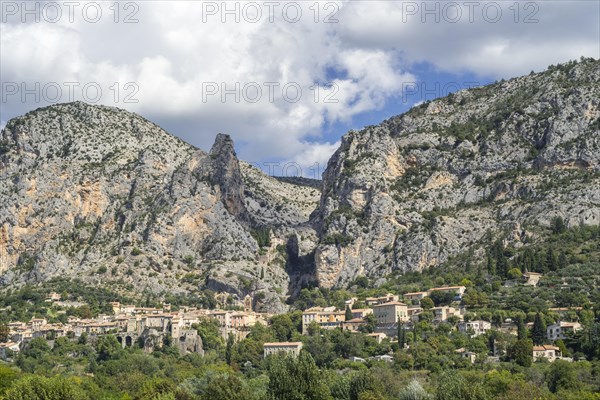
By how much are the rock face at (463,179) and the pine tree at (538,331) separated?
125 ft

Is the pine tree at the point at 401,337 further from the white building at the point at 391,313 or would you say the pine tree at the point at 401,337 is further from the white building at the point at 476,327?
the white building at the point at 391,313

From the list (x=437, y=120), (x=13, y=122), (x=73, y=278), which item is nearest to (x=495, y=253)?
(x=437, y=120)

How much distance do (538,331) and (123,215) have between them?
8648 centimetres

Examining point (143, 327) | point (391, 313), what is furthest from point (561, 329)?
point (143, 327)

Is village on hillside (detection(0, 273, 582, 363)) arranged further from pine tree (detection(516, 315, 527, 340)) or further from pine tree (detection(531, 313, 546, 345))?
pine tree (detection(516, 315, 527, 340))

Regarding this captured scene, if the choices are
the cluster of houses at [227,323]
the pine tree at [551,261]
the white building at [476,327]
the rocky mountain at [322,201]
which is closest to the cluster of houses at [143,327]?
the cluster of houses at [227,323]

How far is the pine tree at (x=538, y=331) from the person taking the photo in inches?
4505

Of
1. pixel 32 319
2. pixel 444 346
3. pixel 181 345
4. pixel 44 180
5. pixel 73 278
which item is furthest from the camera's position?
pixel 44 180

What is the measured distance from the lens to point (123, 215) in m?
178

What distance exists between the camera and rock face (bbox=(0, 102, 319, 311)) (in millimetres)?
166375

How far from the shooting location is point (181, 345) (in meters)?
130

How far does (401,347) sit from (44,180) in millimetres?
85271

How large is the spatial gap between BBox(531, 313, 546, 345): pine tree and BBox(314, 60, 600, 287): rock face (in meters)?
38.0

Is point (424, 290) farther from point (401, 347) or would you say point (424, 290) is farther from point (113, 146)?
point (113, 146)
